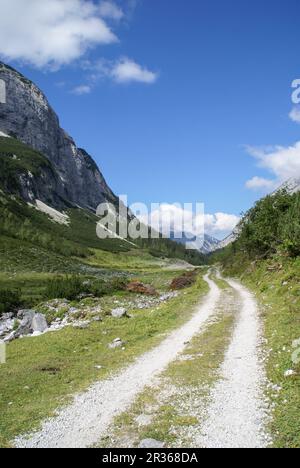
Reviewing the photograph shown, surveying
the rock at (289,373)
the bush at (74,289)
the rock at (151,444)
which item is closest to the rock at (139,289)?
the bush at (74,289)

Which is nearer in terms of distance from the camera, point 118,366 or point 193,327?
point 118,366

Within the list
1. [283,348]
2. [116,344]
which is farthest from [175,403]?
[116,344]

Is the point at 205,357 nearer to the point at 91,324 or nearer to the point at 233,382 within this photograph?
the point at 233,382

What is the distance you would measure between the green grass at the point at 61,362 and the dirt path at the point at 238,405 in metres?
5.04

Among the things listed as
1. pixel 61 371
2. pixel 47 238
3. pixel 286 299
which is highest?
pixel 47 238

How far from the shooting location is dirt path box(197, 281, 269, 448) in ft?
33.2

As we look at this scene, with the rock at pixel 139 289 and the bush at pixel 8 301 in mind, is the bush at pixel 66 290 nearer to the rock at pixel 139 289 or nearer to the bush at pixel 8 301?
the bush at pixel 8 301

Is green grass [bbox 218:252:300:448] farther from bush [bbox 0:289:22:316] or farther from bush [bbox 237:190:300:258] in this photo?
bush [bbox 0:289:22:316]

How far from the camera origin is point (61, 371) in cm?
1848

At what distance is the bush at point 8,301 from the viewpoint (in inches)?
1991

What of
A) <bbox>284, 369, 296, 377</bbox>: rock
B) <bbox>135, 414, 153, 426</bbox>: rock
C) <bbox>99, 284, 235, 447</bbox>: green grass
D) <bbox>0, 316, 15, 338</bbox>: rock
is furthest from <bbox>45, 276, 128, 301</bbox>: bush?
<bbox>135, 414, 153, 426</bbox>: rock
